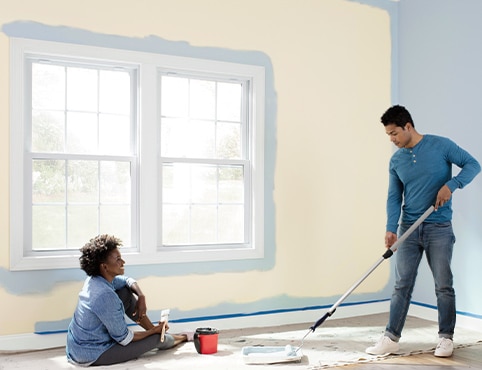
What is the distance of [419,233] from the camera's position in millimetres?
3756

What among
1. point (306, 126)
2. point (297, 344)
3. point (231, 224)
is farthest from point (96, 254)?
point (306, 126)

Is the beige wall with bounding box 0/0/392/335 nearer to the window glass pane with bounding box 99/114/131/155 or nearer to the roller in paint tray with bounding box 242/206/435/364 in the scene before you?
the window glass pane with bounding box 99/114/131/155

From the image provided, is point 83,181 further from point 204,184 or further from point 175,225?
point 204,184

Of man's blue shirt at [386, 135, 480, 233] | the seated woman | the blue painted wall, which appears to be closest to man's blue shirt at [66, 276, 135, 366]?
the seated woman

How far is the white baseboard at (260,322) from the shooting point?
3898 millimetres

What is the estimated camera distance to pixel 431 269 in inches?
148

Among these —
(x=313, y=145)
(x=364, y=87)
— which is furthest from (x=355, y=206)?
(x=364, y=87)

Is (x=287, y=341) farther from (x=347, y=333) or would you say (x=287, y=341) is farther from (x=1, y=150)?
(x=1, y=150)

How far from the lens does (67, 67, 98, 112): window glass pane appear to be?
4152 mm

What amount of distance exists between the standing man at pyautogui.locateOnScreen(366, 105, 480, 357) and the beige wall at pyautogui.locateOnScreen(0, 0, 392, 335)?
116 centimetres

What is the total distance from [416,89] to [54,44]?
9.83ft

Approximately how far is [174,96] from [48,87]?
907 millimetres

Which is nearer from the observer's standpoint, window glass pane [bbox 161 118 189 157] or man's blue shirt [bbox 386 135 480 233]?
man's blue shirt [bbox 386 135 480 233]

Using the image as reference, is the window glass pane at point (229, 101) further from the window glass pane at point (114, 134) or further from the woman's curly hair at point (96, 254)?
the woman's curly hair at point (96, 254)
